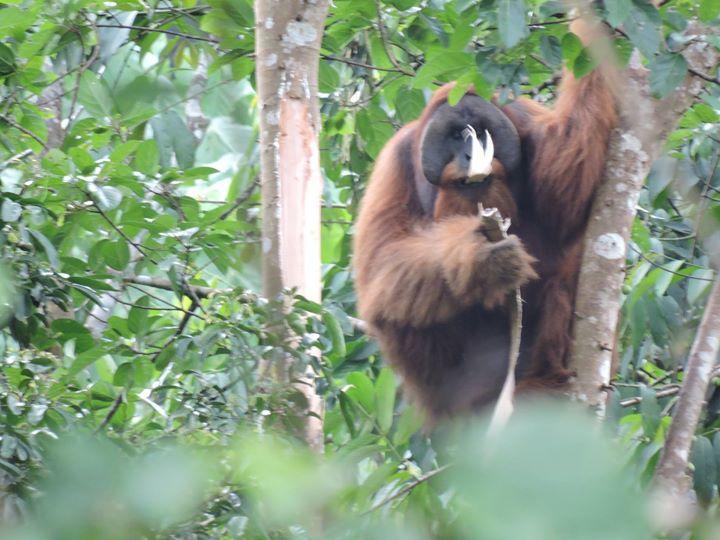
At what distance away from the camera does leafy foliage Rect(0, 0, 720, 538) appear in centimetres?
64

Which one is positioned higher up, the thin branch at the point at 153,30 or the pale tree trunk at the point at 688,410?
the thin branch at the point at 153,30

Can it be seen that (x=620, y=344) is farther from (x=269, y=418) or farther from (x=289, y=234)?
(x=269, y=418)

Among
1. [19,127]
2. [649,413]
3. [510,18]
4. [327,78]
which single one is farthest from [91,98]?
[649,413]

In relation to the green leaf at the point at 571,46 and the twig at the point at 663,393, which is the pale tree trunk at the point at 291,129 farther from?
the twig at the point at 663,393

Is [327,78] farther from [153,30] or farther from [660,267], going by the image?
[660,267]

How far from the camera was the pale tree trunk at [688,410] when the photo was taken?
7.41 ft

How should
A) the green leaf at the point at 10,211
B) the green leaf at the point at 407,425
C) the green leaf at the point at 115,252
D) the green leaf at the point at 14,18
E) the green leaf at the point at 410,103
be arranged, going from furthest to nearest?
the green leaf at the point at 410,103 < the green leaf at the point at 407,425 < the green leaf at the point at 115,252 < the green leaf at the point at 14,18 < the green leaf at the point at 10,211

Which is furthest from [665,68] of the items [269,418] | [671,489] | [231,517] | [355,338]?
[355,338]

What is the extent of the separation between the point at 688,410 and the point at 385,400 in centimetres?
119

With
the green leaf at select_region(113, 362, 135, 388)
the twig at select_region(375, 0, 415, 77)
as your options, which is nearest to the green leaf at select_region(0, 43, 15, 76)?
the green leaf at select_region(113, 362, 135, 388)

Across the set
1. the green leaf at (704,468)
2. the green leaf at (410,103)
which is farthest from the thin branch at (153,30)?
the green leaf at (704,468)

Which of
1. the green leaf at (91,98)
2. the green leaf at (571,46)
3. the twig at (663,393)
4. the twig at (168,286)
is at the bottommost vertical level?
the twig at (663,393)

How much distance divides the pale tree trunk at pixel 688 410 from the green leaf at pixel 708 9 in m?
0.74

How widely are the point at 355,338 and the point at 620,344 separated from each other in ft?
3.74
